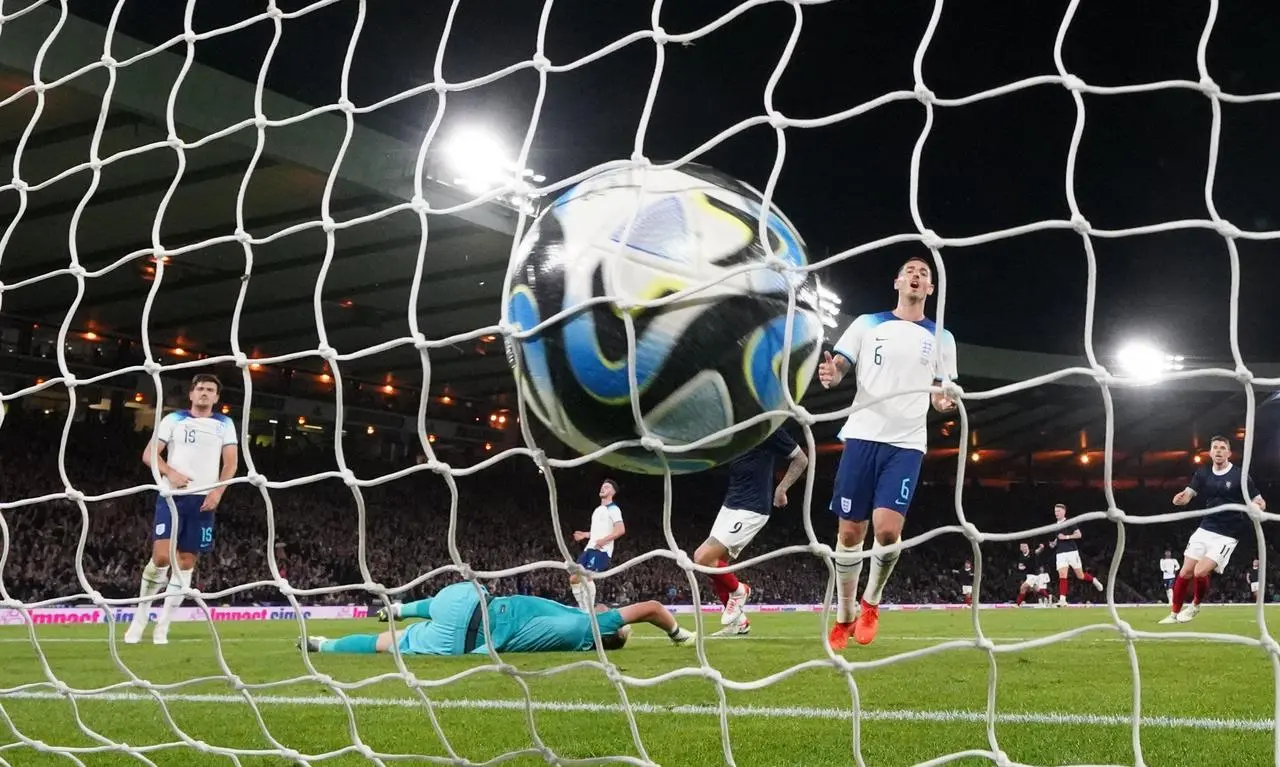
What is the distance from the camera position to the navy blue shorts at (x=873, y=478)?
475 centimetres

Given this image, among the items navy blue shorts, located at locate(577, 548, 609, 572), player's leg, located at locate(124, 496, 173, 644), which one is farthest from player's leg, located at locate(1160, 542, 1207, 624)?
player's leg, located at locate(124, 496, 173, 644)

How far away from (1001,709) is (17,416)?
1858cm

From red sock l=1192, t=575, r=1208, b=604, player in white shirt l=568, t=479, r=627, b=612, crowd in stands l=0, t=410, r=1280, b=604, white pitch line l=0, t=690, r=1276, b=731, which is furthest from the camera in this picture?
crowd in stands l=0, t=410, r=1280, b=604

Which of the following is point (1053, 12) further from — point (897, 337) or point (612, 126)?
point (897, 337)

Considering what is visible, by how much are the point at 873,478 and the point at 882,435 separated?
20 cm

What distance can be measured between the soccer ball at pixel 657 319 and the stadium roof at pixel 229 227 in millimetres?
4457

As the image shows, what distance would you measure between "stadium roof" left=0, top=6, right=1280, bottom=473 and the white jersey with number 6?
1191 mm

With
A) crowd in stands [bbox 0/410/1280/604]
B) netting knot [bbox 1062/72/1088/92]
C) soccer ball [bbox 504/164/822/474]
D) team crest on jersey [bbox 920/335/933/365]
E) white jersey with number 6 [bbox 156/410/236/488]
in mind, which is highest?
netting knot [bbox 1062/72/1088/92]

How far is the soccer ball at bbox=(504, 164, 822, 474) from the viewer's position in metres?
2.05

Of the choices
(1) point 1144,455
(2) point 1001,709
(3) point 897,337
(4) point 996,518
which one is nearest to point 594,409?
(2) point 1001,709

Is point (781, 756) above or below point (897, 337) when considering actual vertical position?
below

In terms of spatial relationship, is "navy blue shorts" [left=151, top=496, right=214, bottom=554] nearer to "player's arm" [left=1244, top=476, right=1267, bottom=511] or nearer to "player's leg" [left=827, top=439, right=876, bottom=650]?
"player's leg" [left=827, top=439, right=876, bottom=650]

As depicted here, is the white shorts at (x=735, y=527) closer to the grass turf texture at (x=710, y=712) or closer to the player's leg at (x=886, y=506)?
the grass turf texture at (x=710, y=712)

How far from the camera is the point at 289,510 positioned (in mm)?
18844
